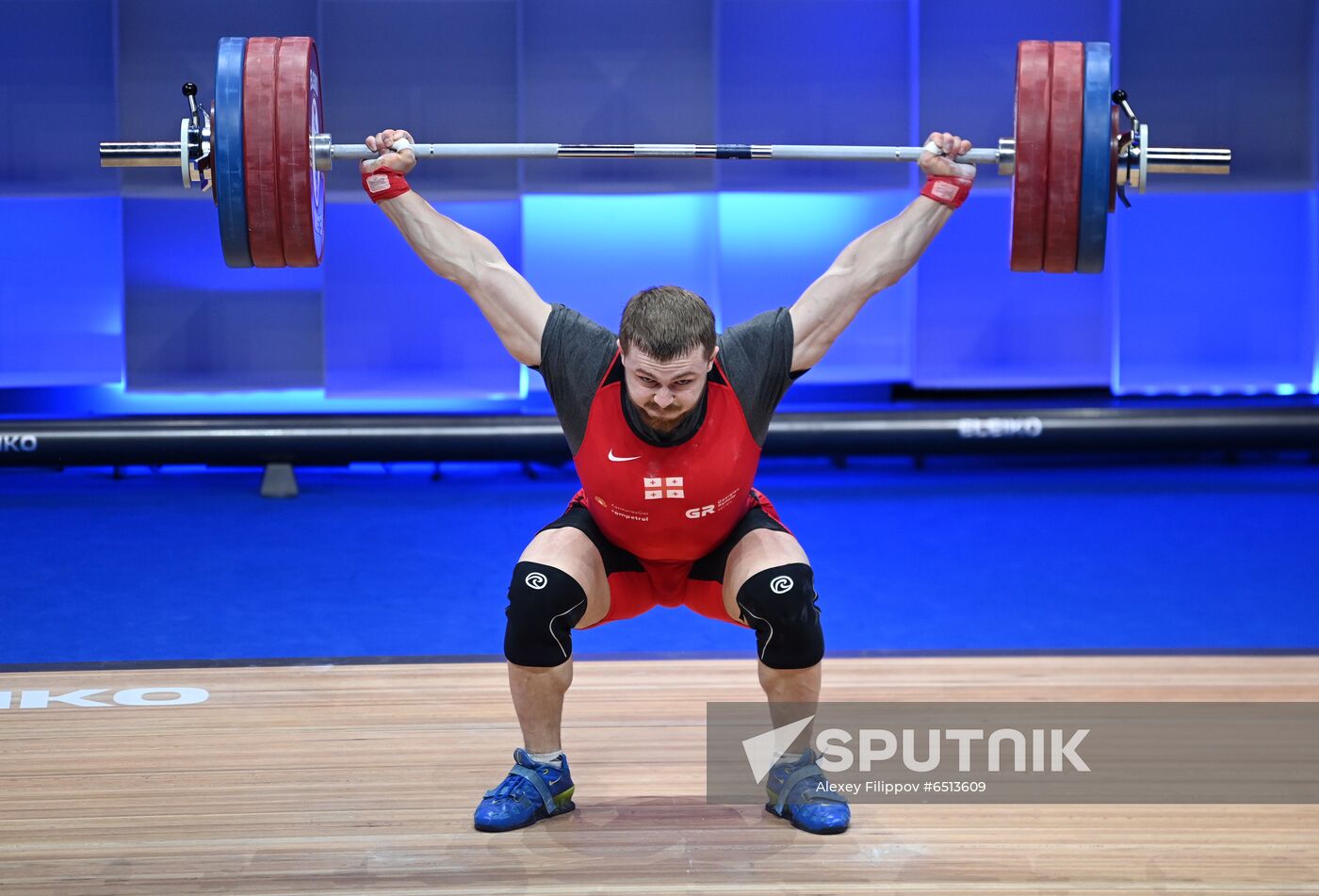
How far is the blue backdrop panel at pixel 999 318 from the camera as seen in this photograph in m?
7.49

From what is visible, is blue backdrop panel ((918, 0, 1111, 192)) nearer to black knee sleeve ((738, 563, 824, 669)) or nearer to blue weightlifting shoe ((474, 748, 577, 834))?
black knee sleeve ((738, 563, 824, 669))

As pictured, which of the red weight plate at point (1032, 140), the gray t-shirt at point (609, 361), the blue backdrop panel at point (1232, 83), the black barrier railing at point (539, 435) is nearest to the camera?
the gray t-shirt at point (609, 361)

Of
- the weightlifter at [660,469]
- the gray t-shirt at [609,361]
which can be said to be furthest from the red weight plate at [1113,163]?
the gray t-shirt at [609,361]

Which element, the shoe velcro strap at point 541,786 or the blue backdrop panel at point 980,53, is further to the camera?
the blue backdrop panel at point 980,53

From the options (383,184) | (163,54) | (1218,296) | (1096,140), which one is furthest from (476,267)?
(1218,296)

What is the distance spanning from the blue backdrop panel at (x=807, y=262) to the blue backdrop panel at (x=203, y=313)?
224cm

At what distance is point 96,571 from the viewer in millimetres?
4973

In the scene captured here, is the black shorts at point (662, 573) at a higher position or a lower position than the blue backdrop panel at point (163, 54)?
lower

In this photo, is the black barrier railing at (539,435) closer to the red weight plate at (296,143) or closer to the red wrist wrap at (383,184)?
the red weight plate at (296,143)

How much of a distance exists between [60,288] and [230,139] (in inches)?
207

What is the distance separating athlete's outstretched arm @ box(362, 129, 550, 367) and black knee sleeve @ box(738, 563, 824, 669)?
23.5 inches

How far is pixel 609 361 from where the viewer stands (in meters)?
2.48

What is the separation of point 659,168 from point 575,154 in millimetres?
4738

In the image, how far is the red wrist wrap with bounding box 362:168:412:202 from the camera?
8.29ft
